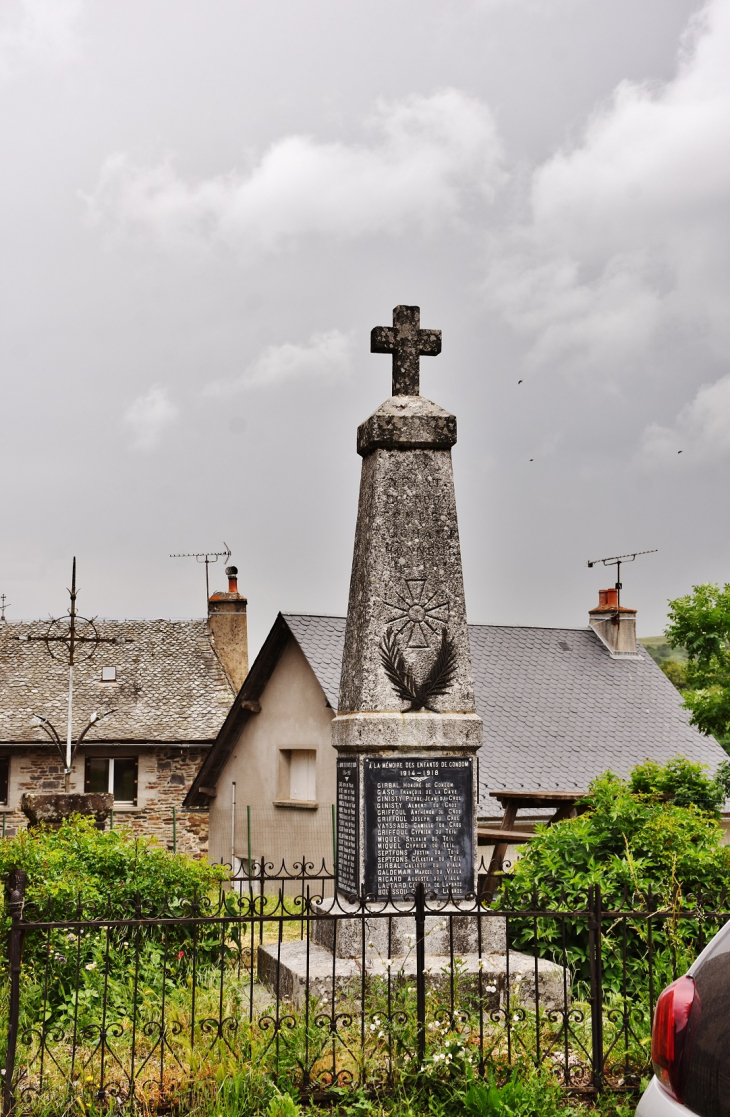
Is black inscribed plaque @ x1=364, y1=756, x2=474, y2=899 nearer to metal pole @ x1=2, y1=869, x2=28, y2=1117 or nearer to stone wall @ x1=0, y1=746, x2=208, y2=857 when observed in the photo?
metal pole @ x1=2, y1=869, x2=28, y2=1117

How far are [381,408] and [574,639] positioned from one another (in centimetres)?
1484

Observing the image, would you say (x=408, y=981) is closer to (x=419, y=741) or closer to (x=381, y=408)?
(x=419, y=741)

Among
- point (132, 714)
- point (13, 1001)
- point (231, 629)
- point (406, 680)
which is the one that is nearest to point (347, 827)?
point (406, 680)

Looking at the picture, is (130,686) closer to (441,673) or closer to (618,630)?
(618,630)

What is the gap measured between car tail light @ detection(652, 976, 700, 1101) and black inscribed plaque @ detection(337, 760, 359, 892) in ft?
13.1

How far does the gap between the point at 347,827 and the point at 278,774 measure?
38.4 feet

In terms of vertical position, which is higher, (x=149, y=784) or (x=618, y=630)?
(x=618, y=630)

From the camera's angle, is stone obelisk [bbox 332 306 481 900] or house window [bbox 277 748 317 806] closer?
stone obelisk [bbox 332 306 481 900]

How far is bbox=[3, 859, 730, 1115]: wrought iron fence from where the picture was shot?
17.2 ft

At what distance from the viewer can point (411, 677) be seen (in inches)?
282

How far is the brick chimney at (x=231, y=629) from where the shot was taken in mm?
27547

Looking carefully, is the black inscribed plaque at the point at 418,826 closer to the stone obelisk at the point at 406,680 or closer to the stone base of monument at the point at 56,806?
the stone obelisk at the point at 406,680

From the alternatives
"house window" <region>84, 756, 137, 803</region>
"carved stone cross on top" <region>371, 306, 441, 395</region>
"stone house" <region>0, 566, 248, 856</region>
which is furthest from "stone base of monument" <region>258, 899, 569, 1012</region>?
"house window" <region>84, 756, 137, 803</region>

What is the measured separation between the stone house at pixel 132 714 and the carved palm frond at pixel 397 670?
645 inches
